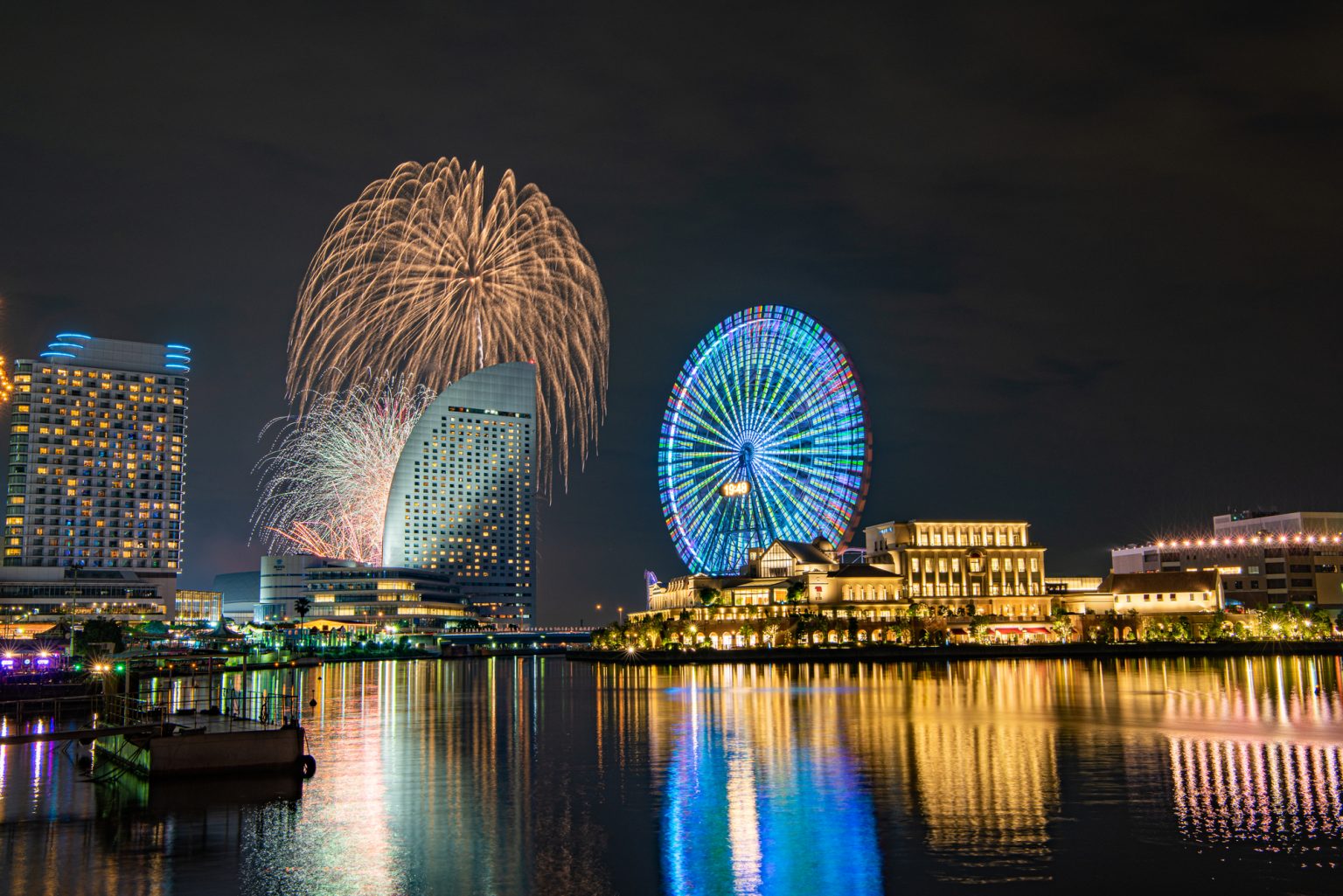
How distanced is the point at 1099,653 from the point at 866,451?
4517cm

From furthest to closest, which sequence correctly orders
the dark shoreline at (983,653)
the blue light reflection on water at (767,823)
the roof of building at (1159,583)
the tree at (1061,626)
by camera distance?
the roof of building at (1159,583), the tree at (1061,626), the dark shoreline at (983,653), the blue light reflection on water at (767,823)

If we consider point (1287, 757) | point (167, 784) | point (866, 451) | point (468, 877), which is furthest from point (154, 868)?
point (866, 451)

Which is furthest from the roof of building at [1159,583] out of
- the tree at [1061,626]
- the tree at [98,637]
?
the tree at [98,637]

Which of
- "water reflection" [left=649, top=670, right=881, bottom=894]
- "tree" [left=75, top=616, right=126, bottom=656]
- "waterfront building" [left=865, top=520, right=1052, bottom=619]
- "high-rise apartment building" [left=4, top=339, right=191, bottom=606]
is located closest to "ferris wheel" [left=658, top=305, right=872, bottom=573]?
"waterfront building" [left=865, top=520, right=1052, bottom=619]

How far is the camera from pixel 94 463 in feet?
627

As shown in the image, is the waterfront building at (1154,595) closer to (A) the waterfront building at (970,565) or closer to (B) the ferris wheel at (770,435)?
(A) the waterfront building at (970,565)

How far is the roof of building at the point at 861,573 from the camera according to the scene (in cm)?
15412

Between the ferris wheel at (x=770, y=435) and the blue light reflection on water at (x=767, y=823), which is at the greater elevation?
the ferris wheel at (x=770, y=435)

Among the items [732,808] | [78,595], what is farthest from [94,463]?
[732,808]

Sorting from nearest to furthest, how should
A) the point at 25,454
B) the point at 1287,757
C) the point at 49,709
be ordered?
the point at 1287,757
the point at 49,709
the point at 25,454

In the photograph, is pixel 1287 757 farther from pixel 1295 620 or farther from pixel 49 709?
pixel 1295 620

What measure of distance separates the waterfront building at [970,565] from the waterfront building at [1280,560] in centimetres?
2559

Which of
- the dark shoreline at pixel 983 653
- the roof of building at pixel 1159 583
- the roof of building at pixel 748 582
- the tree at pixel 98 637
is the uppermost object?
the roof of building at pixel 748 582

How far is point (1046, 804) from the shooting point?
31.8 metres
